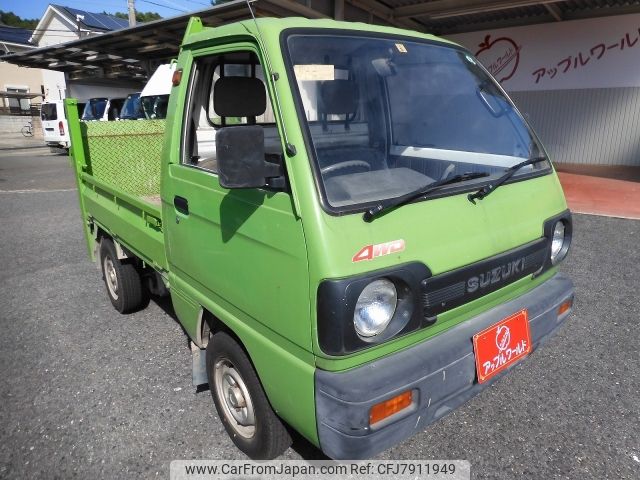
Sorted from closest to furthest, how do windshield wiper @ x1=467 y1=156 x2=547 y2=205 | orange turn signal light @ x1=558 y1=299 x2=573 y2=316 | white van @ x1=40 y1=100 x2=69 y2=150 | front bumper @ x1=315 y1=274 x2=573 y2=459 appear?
1. front bumper @ x1=315 y1=274 x2=573 y2=459
2. windshield wiper @ x1=467 y1=156 x2=547 y2=205
3. orange turn signal light @ x1=558 y1=299 x2=573 y2=316
4. white van @ x1=40 y1=100 x2=69 y2=150

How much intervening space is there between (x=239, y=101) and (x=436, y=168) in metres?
1.09

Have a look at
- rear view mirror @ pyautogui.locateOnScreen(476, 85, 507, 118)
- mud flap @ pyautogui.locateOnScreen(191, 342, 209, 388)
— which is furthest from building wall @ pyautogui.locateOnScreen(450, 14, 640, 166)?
mud flap @ pyautogui.locateOnScreen(191, 342, 209, 388)

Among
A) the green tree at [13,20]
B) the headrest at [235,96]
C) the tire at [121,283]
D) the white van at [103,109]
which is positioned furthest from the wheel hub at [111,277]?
the green tree at [13,20]

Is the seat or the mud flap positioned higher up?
the seat

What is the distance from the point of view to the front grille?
1.88m

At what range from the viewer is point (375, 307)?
179 centimetres

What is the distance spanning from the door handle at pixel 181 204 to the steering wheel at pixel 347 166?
0.88m

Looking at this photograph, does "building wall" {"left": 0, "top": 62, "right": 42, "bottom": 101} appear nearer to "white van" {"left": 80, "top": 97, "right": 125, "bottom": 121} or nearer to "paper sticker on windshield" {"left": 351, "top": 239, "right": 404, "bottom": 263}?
"white van" {"left": 80, "top": 97, "right": 125, "bottom": 121}

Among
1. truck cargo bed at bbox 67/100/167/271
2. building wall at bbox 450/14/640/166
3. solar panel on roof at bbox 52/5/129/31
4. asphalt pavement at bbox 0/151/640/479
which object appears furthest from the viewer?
solar panel on roof at bbox 52/5/129/31

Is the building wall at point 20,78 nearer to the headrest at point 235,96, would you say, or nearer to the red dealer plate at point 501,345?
the headrest at point 235,96

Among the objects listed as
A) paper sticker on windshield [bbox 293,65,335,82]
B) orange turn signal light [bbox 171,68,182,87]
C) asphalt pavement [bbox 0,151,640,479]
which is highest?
orange turn signal light [bbox 171,68,182,87]

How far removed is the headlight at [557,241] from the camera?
253 cm

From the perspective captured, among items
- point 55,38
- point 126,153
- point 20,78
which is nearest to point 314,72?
point 126,153

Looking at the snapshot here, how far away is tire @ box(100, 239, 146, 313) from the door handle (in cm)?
150
